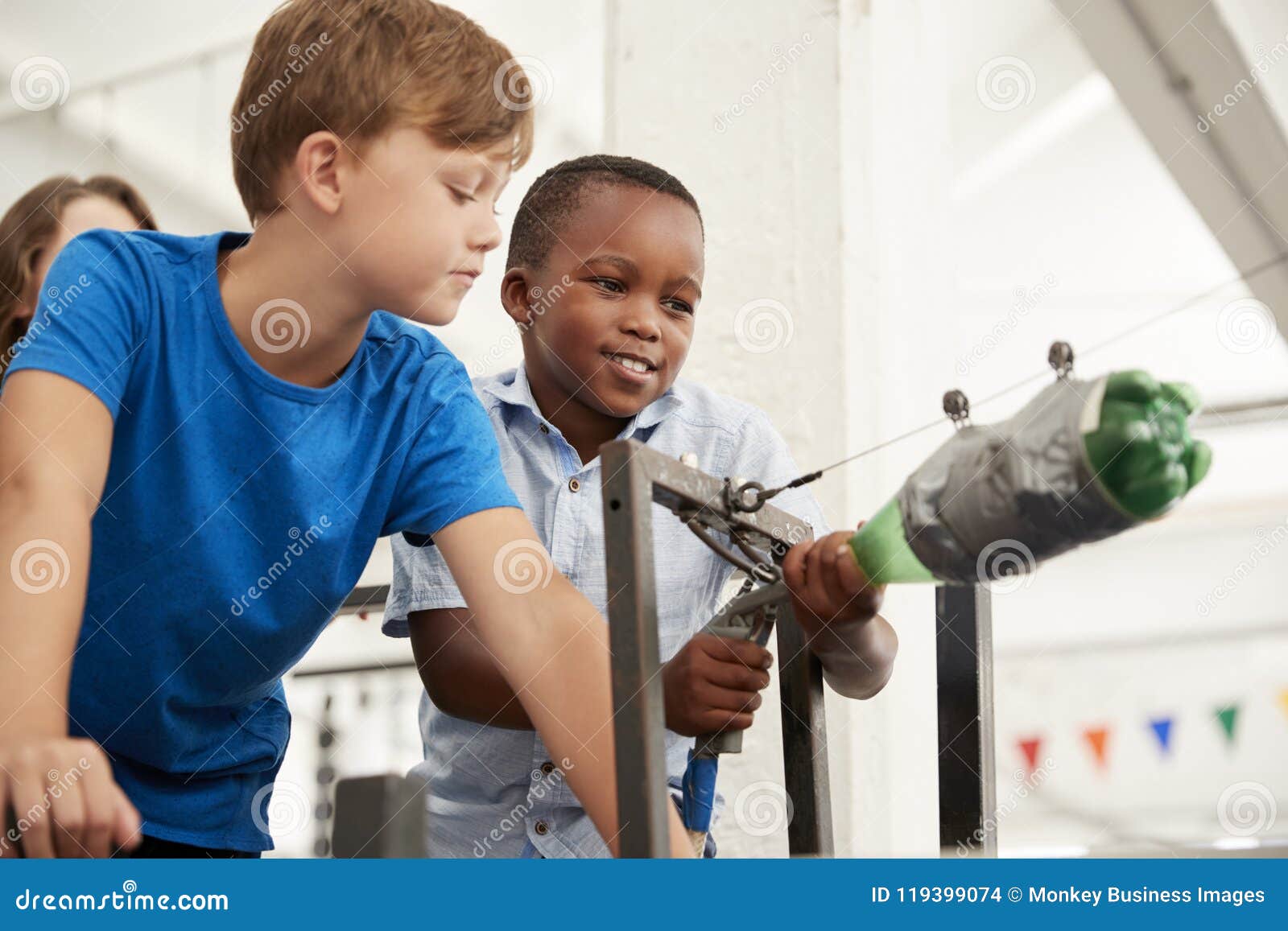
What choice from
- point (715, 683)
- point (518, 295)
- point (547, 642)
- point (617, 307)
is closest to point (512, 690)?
point (547, 642)

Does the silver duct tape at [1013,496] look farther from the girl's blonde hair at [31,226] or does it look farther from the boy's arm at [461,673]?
the girl's blonde hair at [31,226]

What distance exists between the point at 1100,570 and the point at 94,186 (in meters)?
7.67

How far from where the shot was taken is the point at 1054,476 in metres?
0.59

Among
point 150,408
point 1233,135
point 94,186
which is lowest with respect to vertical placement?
point 150,408

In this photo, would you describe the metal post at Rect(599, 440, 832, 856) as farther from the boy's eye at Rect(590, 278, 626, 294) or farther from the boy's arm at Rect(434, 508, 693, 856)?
the boy's eye at Rect(590, 278, 626, 294)

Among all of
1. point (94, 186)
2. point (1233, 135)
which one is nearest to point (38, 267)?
point (94, 186)

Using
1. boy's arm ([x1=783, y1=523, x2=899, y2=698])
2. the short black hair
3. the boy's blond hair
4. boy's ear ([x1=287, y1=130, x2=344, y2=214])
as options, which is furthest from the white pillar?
boy's ear ([x1=287, y1=130, x2=344, y2=214])

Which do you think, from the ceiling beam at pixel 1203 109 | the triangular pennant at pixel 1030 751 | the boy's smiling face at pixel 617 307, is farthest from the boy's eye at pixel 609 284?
the triangular pennant at pixel 1030 751

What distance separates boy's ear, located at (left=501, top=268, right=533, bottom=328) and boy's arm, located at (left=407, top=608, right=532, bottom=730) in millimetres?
366

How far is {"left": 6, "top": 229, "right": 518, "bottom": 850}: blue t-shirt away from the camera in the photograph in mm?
989

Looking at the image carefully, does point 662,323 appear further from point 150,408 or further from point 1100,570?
point 1100,570

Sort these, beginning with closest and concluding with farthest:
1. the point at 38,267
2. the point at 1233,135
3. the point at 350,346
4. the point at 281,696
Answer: the point at 350,346 < the point at 281,696 < the point at 38,267 < the point at 1233,135

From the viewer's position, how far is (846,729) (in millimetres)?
1754

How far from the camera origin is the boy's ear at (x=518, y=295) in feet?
4.65
